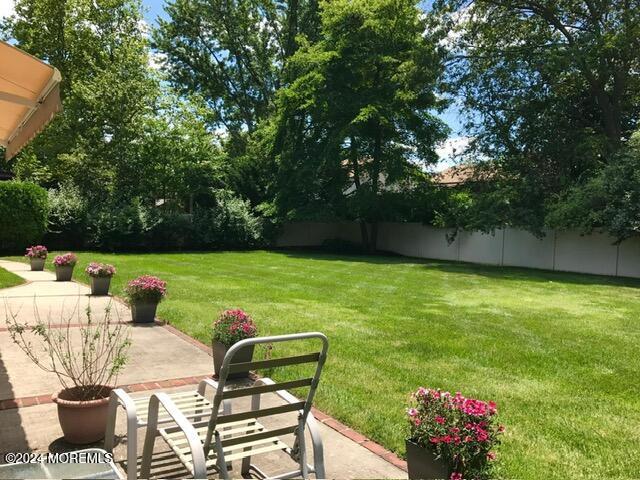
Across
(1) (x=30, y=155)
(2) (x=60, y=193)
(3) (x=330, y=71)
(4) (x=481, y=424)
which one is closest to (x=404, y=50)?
(3) (x=330, y=71)

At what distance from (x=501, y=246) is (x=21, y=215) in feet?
65.2

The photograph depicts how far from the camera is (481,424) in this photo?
2.96 m

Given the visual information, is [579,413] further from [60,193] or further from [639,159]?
[60,193]

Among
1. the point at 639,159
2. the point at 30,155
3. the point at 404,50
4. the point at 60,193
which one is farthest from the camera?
the point at 30,155

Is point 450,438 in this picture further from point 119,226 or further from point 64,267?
point 119,226

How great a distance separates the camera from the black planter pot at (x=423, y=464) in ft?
9.64

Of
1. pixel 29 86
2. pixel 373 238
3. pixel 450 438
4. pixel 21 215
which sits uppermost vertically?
pixel 29 86

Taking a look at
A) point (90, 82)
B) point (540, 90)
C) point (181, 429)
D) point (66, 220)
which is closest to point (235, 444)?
point (181, 429)

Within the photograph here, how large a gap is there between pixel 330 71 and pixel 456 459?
83.2 ft

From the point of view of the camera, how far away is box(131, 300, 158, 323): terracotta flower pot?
827 centimetres

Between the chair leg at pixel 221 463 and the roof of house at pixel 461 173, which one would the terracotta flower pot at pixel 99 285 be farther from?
the roof of house at pixel 461 173

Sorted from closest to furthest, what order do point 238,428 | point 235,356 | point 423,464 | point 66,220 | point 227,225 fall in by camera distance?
1. point 423,464
2. point 238,428
3. point 235,356
4. point 66,220
5. point 227,225

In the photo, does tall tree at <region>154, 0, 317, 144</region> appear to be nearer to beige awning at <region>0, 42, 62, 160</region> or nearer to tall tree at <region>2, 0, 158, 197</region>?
tall tree at <region>2, 0, 158, 197</region>

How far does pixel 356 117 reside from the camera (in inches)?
989
